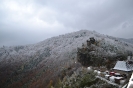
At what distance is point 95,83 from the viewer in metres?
39.0

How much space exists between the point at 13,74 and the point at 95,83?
568 ft

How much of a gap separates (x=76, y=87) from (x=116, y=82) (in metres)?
12.6

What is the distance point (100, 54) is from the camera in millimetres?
80125

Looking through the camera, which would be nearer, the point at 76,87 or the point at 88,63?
the point at 76,87

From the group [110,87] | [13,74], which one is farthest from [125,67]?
[13,74]

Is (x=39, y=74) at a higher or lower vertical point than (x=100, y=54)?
lower

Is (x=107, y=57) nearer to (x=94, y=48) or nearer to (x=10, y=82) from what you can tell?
(x=94, y=48)

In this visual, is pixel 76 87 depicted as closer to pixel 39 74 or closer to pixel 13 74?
pixel 39 74

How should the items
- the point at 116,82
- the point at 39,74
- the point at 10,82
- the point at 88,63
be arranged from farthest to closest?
1. the point at 10,82
2. the point at 39,74
3. the point at 88,63
4. the point at 116,82

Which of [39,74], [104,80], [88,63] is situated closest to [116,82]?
[104,80]

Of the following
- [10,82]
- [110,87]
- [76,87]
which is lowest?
[10,82]

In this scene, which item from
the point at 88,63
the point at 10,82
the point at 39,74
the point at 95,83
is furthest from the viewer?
the point at 10,82

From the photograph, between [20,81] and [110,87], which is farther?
[20,81]

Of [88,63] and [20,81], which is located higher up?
[88,63]
